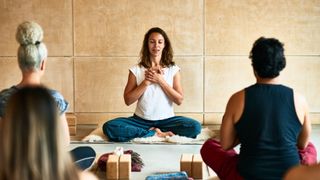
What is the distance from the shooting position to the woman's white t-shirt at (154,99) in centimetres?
482

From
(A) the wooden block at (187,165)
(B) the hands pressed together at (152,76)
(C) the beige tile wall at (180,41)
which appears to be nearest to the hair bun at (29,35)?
(A) the wooden block at (187,165)

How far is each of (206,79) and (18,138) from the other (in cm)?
424

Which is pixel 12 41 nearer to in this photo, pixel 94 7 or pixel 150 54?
pixel 94 7

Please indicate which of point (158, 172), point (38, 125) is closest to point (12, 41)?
point (158, 172)

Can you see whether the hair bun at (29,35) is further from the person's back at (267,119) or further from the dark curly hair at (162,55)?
the dark curly hair at (162,55)

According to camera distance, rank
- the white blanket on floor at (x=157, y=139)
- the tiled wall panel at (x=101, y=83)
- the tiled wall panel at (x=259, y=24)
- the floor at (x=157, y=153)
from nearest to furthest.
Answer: the floor at (x=157, y=153) < the white blanket on floor at (x=157, y=139) < the tiled wall panel at (x=259, y=24) < the tiled wall panel at (x=101, y=83)

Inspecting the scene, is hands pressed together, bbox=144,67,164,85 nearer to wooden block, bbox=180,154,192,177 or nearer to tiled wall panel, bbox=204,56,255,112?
tiled wall panel, bbox=204,56,255,112

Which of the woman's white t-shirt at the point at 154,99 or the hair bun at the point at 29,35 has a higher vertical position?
the hair bun at the point at 29,35

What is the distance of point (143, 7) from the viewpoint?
18.2 ft

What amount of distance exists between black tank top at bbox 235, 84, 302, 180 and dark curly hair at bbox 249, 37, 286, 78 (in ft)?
0.24

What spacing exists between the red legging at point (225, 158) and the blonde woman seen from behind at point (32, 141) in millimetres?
1653

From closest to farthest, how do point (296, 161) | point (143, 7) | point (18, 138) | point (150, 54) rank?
1. point (18, 138)
2. point (296, 161)
3. point (150, 54)
4. point (143, 7)

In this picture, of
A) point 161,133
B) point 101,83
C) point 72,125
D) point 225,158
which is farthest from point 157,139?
point 225,158

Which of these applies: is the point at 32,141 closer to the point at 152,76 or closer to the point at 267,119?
the point at 267,119
